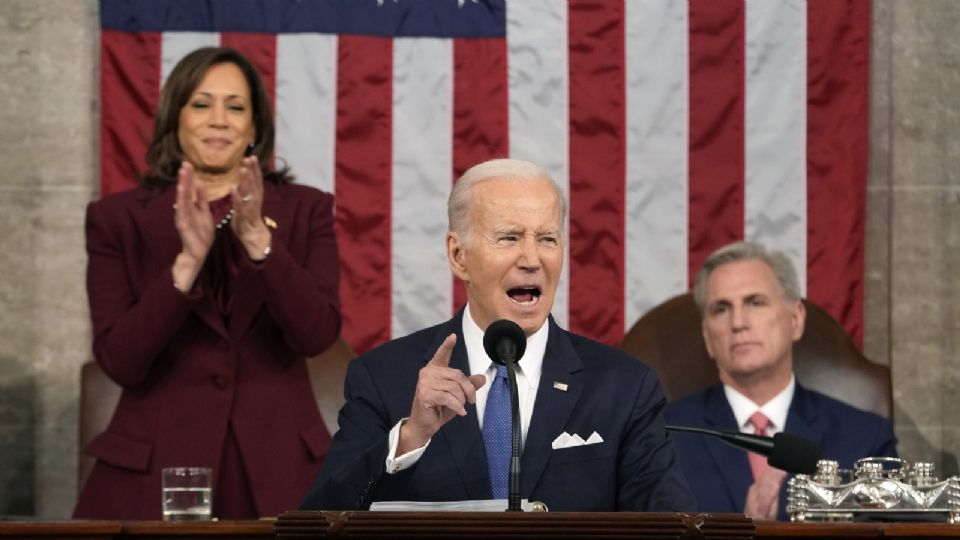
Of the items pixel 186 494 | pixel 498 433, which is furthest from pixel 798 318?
pixel 186 494

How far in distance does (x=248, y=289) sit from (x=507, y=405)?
3.34 ft

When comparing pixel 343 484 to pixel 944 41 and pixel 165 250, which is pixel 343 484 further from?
pixel 944 41

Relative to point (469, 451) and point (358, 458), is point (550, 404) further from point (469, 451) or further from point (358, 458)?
A: point (358, 458)

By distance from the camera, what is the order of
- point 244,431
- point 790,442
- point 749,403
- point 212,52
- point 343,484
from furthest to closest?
point 749,403, point 212,52, point 244,431, point 790,442, point 343,484

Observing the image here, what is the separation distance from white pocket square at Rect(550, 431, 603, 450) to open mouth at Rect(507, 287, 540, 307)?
0.27m

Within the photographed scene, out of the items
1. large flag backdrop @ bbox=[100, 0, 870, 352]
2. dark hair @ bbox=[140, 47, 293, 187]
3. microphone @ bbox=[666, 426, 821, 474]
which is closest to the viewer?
microphone @ bbox=[666, 426, 821, 474]

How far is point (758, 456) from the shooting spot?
472cm

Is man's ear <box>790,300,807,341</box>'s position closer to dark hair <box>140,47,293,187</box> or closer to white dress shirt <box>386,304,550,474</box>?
dark hair <box>140,47,293,187</box>

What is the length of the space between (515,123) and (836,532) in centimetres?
293

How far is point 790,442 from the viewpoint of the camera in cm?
314

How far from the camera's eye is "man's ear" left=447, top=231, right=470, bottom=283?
10.8 feet

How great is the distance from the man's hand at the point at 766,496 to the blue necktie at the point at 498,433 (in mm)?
1412

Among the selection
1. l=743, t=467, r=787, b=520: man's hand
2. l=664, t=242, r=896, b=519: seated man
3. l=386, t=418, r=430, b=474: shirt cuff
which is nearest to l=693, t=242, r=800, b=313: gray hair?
l=664, t=242, r=896, b=519: seated man

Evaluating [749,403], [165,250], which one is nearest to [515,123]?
[749,403]
